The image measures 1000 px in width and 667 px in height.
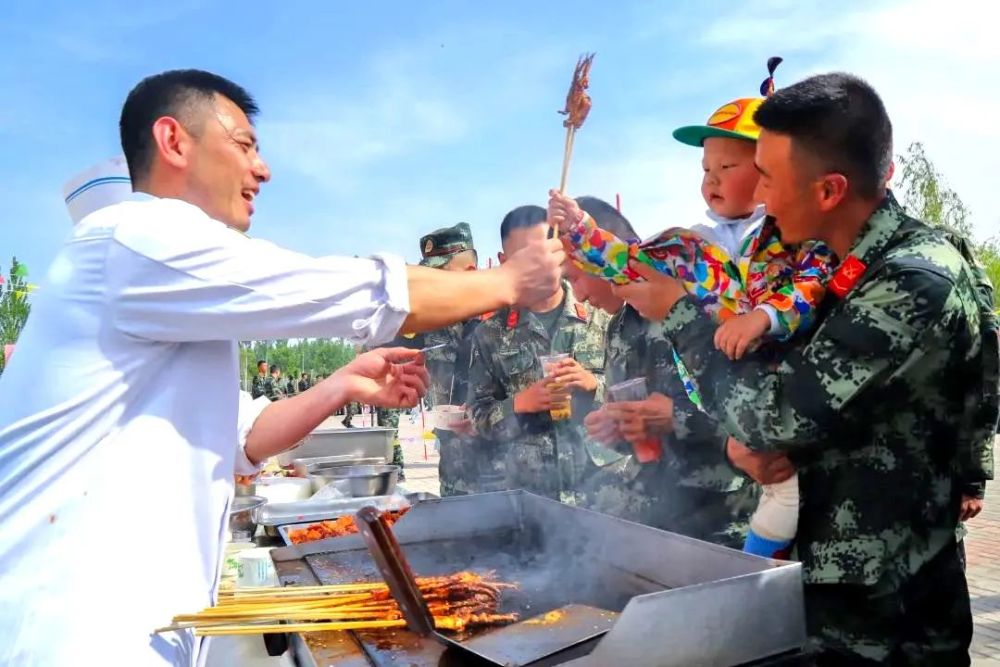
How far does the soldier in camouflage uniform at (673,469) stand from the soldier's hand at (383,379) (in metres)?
0.91

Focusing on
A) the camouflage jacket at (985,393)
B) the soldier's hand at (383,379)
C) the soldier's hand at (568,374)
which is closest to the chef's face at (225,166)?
the soldier's hand at (383,379)

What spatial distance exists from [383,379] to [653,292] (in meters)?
1.20

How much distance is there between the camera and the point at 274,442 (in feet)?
8.78

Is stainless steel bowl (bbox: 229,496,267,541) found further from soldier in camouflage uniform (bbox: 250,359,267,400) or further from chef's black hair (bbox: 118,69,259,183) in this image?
soldier in camouflage uniform (bbox: 250,359,267,400)

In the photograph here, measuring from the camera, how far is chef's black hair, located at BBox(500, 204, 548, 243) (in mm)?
4730

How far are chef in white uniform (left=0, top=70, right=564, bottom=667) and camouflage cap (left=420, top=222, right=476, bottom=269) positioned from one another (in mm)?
4895

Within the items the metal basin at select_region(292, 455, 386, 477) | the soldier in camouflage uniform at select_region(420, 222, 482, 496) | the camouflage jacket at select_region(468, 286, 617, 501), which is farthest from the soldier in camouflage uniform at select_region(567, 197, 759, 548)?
the metal basin at select_region(292, 455, 386, 477)

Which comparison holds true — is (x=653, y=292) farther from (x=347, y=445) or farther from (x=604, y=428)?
(x=347, y=445)

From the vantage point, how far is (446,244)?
6762 mm

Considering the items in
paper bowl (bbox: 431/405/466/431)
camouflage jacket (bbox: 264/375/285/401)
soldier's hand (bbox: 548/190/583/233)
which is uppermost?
soldier's hand (bbox: 548/190/583/233)

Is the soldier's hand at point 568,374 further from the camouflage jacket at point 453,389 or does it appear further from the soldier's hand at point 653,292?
the camouflage jacket at point 453,389

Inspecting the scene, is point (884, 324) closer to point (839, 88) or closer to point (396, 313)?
point (839, 88)

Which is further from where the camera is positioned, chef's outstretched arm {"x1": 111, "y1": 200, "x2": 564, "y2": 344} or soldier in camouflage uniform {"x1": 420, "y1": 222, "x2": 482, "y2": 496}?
soldier in camouflage uniform {"x1": 420, "y1": 222, "x2": 482, "y2": 496}

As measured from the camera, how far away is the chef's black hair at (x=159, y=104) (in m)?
2.06
